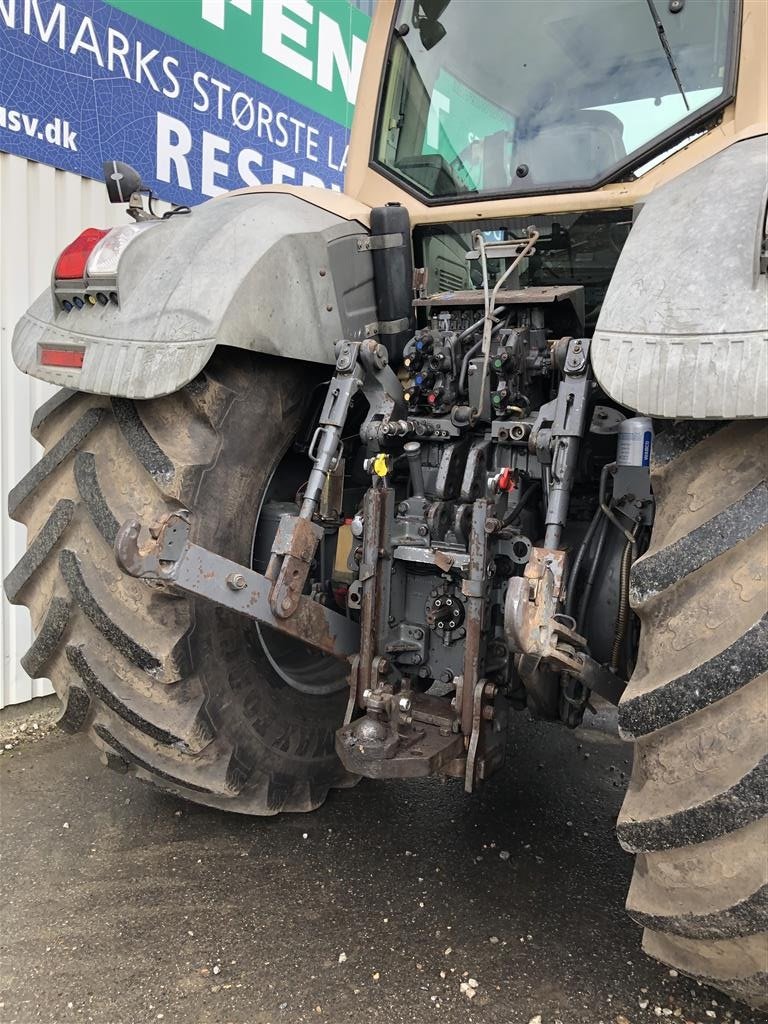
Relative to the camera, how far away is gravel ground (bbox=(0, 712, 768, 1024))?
2.00 meters

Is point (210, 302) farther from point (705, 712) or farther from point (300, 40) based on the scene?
point (300, 40)

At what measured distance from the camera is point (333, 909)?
7.73 ft

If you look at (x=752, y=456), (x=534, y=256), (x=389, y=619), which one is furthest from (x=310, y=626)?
(x=534, y=256)

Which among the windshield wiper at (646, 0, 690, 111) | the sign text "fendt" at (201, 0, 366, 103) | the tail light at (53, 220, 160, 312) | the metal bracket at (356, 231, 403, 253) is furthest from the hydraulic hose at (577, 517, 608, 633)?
the sign text "fendt" at (201, 0, 366, 103)

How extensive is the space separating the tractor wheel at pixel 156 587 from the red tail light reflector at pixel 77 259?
1.02 feet

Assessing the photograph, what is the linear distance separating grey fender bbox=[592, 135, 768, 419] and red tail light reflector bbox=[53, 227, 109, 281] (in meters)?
1.35

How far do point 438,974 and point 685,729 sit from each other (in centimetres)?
100

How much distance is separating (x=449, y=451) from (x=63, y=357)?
3.29 ft

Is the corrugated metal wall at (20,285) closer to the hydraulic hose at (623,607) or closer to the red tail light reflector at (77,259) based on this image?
the red tail light reflector at (77,259)

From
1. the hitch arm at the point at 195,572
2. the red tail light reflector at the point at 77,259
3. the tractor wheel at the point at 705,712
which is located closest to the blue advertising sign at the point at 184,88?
the red tail light reflector at the point at 77,259

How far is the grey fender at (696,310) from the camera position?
148 centimetres

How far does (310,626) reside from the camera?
2.13 meters

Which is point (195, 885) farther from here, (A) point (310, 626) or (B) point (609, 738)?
(B) point (609, 738)

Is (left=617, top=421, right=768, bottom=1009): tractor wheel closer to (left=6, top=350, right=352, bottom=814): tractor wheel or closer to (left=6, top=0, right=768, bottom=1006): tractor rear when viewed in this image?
(left=6, top=0, right=768, bottom=1006): tractor rear
